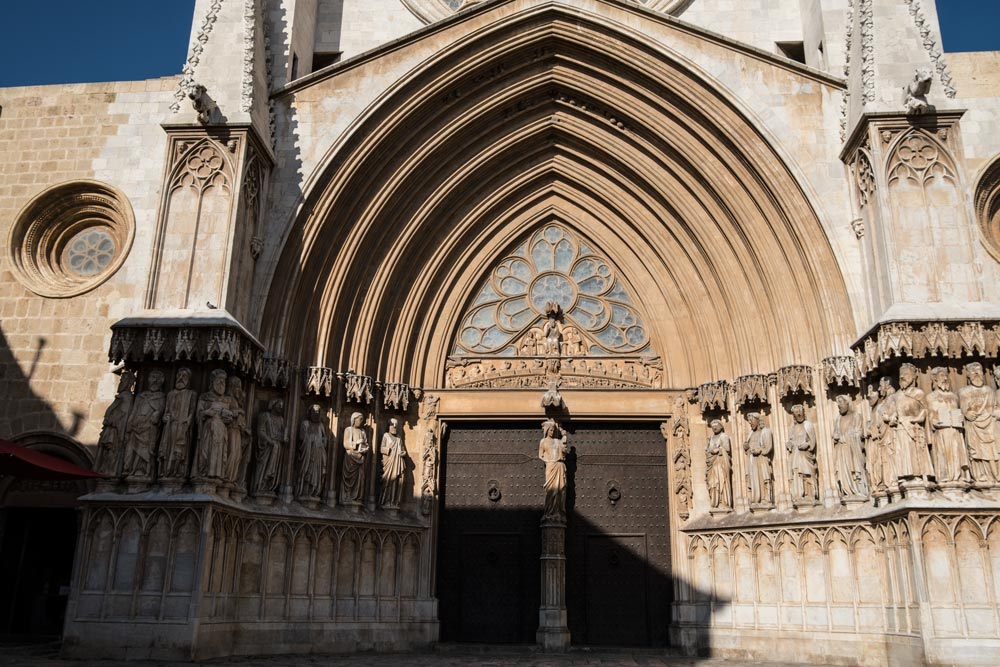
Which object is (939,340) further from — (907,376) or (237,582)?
(237,582)

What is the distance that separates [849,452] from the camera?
973cm

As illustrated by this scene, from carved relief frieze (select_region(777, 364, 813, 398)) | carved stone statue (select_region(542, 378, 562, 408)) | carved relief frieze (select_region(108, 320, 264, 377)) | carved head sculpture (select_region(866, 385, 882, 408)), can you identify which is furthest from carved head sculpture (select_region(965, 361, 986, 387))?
carved relief frieze (select_region(108, 320, 264, 377))

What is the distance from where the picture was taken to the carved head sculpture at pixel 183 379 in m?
9.38

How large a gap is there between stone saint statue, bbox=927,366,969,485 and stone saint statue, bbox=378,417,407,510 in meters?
6.19

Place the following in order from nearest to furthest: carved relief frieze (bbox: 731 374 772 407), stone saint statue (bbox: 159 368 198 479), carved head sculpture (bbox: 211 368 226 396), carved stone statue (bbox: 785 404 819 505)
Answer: stone saint statue (bbox: 159 368 198 479) < carved head sculpture (bbox: 211 368 226 396) < carved stone statue (bbox: 785 404 819 505) < carved relief frieze (bbox: 731 374 772 407)

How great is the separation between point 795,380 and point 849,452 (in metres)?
1.11

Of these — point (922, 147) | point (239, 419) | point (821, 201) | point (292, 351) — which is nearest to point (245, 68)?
point (292, 351)

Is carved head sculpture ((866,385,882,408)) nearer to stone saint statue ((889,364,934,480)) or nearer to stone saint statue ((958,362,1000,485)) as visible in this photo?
stone saint statue ((889,364,934,480))

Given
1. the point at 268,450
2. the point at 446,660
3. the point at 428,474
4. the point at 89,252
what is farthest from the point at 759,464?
the point at 89,252

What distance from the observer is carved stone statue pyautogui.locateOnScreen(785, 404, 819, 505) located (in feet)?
33.3

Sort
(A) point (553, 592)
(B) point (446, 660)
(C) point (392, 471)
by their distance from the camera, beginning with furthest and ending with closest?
→ (C) point (392, 471), (A) point (553, 592), (B) point (446, 660)

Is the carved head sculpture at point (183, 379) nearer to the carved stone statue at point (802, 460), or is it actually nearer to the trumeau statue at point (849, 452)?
the carved stone statue at point (802, 460)

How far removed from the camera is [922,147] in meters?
9.77

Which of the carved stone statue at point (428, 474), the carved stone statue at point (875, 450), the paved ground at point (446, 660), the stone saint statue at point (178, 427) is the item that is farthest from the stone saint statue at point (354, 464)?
the carved stone statue at point (875, 450)
